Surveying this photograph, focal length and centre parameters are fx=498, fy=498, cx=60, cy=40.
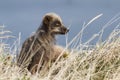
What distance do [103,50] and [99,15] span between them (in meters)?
1.05

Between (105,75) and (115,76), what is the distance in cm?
38

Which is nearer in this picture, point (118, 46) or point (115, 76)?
point (115, 76)

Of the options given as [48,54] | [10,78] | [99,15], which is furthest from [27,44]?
[10,78]

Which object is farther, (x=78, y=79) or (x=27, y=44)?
(x=27, y=44)

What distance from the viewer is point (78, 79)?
566 centimetres

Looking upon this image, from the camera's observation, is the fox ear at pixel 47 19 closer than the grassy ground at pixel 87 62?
No

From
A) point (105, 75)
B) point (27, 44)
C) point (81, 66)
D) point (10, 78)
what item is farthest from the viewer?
point (27, 44)

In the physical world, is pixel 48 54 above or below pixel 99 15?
below

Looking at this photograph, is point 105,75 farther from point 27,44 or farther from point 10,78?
point 27,44

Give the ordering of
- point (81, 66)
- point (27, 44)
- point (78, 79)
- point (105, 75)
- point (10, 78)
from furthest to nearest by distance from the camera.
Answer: point (27, 44) < point (81, 66) < point (105, 75) < point (78, 79) < point (10, 78)

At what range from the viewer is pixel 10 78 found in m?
5.27

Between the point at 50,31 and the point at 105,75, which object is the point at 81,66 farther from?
the point at 50,31

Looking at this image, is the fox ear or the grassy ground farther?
the fox ear

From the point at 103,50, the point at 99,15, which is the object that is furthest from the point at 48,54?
the point at 99,15
